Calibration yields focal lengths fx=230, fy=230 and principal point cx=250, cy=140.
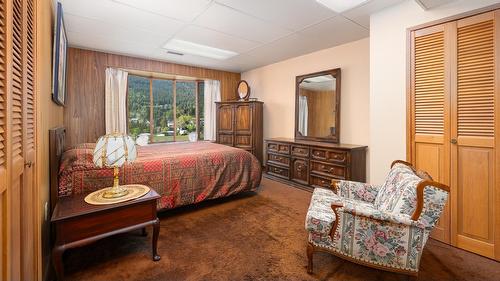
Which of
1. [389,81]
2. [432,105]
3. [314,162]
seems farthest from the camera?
[314,162]

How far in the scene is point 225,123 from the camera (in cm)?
543

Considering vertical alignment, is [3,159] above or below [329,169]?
above

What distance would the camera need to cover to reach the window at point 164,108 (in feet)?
16.0

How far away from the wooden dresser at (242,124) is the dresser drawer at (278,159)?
0.58m

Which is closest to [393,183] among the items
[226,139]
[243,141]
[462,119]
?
[462,119]

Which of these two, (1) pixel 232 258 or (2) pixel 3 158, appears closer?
(2) pixel 3 158

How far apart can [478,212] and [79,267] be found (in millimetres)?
3386

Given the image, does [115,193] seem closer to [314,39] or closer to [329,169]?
[329,169]

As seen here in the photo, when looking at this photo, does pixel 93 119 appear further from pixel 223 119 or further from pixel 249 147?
pixel 249 147

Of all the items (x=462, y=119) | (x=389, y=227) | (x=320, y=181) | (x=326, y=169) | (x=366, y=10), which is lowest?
(x=320, y=181)

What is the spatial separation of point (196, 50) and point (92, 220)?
3.44m

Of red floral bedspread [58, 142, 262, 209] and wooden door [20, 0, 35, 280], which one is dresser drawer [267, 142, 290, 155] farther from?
wooden door [20, 0, 35, 280]

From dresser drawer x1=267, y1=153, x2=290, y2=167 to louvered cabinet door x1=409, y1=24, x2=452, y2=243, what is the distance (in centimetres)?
218

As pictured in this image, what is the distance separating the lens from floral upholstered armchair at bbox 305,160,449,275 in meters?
1.52
